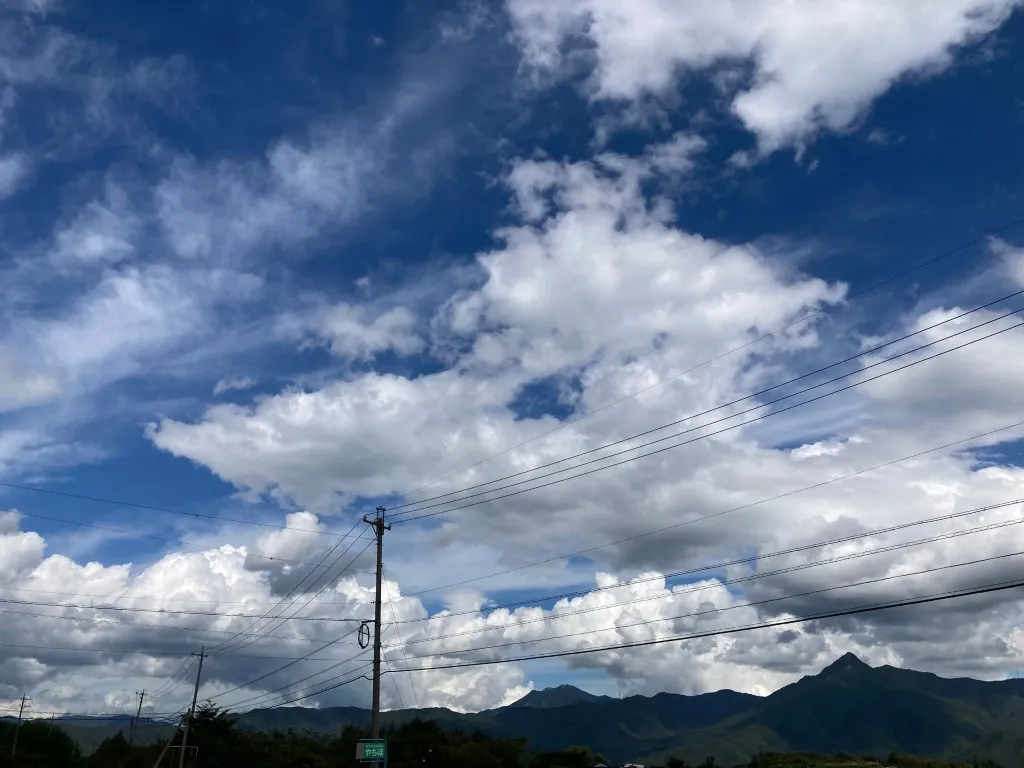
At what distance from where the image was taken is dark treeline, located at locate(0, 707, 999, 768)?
131 meters

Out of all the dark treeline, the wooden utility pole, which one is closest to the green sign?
the wooden utility pole

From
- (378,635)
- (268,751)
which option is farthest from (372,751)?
(268,751)

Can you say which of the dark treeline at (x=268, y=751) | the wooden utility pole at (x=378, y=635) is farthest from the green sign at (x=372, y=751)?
the dark treeline at (x=268, y=751)

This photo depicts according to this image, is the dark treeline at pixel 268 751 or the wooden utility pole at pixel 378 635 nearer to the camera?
the wooden utility pole at pixel 378 635

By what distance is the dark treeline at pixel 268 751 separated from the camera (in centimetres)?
13075

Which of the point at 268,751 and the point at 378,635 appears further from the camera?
the point at 268,751

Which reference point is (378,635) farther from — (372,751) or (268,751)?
(268,751)

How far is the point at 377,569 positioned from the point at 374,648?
6280 mm

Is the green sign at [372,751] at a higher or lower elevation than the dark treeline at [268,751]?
lower

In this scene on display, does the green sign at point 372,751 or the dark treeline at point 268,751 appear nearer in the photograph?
the green sign at point 372,751

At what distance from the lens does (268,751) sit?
137250 millimetres

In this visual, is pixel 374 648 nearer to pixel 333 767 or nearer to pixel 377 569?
pixel 377 569

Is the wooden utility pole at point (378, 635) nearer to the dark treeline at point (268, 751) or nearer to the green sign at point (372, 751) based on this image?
the green sign at point (372, 751)

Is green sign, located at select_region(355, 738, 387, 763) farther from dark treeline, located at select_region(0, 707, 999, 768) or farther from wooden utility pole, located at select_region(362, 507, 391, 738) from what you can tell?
dark treeline, located at select_region(0, 707, 999, 768)
